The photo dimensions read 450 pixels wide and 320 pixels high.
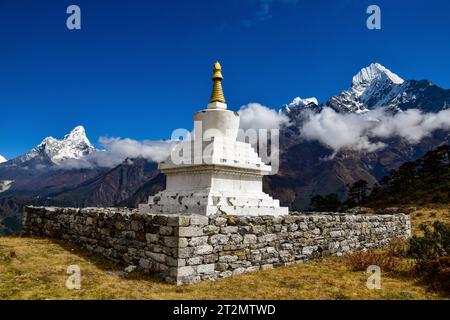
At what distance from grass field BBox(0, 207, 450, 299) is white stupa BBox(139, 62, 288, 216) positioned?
10.5 feet

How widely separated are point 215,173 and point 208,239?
179 inches

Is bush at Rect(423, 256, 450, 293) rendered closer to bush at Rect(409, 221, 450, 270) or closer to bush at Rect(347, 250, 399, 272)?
bush at Rect(347, 250, 399, 272)

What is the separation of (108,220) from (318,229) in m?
6.98

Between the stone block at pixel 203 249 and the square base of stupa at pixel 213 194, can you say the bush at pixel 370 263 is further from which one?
the stone block at pixel 203 249

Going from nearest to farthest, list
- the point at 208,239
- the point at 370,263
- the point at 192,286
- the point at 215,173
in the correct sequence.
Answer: the point at 192,286, the point at 208,239, the point at 370,263, the point at 215,173

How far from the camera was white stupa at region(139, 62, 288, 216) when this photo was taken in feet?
43.1

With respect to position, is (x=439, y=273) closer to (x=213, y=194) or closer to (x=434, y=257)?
(x=434, y=257)

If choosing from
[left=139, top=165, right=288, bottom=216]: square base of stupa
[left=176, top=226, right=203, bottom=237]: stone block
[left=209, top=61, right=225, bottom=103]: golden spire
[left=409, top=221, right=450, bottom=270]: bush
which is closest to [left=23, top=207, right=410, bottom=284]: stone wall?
[left=176, top=226, right=203, bottom=237]: stone block

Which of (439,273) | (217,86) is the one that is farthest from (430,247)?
(217,86)

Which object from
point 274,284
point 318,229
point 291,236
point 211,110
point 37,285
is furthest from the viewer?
point 211,110

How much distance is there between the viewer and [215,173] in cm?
1362
